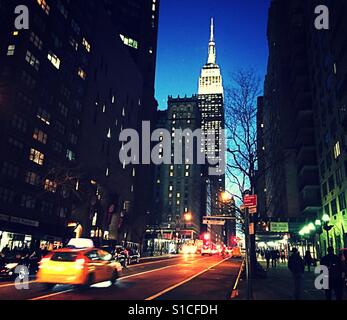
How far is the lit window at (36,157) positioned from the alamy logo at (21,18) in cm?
1704

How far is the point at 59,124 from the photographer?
5019 centimetres

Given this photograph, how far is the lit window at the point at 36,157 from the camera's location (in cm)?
4272

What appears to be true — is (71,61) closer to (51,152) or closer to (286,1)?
(51,152)

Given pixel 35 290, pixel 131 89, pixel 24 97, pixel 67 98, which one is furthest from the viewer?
pixel 131 89

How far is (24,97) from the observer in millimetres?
41344

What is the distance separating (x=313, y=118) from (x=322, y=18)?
1574 centimetres

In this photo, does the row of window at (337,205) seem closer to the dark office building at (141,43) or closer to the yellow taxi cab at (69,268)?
the yellow taxi cab at (69,268)

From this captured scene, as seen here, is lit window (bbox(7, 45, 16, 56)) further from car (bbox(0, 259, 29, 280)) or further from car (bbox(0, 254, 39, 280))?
car (bbox(0, 259, 29, 280))

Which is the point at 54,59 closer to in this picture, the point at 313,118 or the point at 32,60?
the point at 32,60

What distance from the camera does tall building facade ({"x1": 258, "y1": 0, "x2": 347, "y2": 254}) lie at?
Result: 3672 centimetres

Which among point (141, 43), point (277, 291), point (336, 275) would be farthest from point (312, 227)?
point (141, 43)
